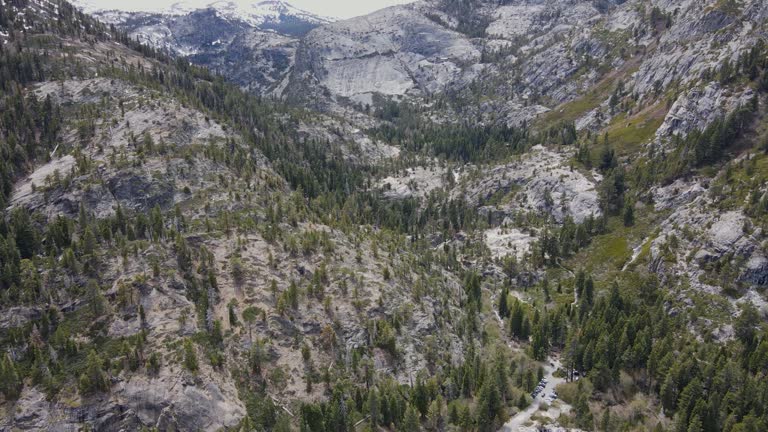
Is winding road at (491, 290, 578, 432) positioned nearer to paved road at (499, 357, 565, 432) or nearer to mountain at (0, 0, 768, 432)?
paved road at (499, 357, 565, 432)

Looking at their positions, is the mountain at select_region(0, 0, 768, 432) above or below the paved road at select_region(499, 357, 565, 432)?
above

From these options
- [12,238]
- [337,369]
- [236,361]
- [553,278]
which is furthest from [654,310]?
[12,238]

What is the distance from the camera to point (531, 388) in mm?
131000

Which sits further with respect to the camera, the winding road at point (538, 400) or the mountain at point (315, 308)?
the winding road at point (538, 400)

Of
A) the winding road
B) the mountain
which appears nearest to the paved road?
the winding road

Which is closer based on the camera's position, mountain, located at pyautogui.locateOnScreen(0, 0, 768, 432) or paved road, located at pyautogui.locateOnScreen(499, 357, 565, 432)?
mountain, located at pyautogui.locateOnScreen(0, 0, 768, 432)

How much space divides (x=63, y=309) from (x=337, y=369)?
70.1 m

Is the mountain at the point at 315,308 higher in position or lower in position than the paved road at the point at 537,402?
higher

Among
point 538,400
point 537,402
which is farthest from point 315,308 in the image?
point 538,400

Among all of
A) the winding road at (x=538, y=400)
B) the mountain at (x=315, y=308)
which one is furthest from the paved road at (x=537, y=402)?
the mountain at (x=315, y=308)

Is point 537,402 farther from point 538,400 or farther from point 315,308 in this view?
point 315,308

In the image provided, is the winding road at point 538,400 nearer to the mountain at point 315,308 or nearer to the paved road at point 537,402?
the paved road at point 537,402

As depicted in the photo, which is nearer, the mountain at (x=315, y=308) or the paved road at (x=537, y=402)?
the mountain at (x=315, y=308)

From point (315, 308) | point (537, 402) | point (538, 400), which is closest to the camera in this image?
point (537, 402)
